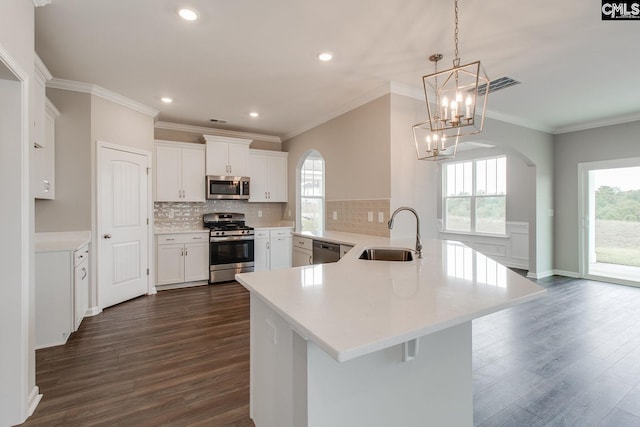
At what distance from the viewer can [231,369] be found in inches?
91.7

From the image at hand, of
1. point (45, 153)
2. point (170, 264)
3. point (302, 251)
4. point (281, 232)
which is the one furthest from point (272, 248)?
point (45, 153)

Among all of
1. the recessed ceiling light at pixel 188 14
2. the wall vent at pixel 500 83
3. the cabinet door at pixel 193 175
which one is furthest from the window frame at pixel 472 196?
the recessed ceiling light at pixel 188 14

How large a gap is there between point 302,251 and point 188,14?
117 inches

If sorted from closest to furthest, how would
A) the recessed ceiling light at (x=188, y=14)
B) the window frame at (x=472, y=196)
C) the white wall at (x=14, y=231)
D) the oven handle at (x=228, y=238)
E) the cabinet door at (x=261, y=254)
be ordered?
the white wall at (x=14, y=231) → the recessed ceiling light at (x=188, y=14) → the oven handle at (x=228, y=238) → the cabinet door at (x=261, y=254) → the window frame at (x=472, y=196)

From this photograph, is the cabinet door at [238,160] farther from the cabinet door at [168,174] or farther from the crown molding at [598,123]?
the crown molding at [598,123]

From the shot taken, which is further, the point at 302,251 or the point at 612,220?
the point at 612,220

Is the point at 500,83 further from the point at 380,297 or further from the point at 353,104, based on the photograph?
the point at 380,297

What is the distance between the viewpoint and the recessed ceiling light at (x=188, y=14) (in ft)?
7.18

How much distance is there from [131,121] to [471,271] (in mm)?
4376

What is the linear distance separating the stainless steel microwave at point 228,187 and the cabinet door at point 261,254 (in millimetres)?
852

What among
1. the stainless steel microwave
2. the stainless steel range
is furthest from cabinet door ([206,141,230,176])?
the stainless steel range

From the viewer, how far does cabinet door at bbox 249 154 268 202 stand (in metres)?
5.58

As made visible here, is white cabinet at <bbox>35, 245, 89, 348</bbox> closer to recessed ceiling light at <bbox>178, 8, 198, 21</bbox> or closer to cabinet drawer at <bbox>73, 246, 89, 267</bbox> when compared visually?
cabinet drawer at <bbox>73, 246, 89, 267</bbox>

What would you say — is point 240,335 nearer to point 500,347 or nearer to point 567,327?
point 500,347
